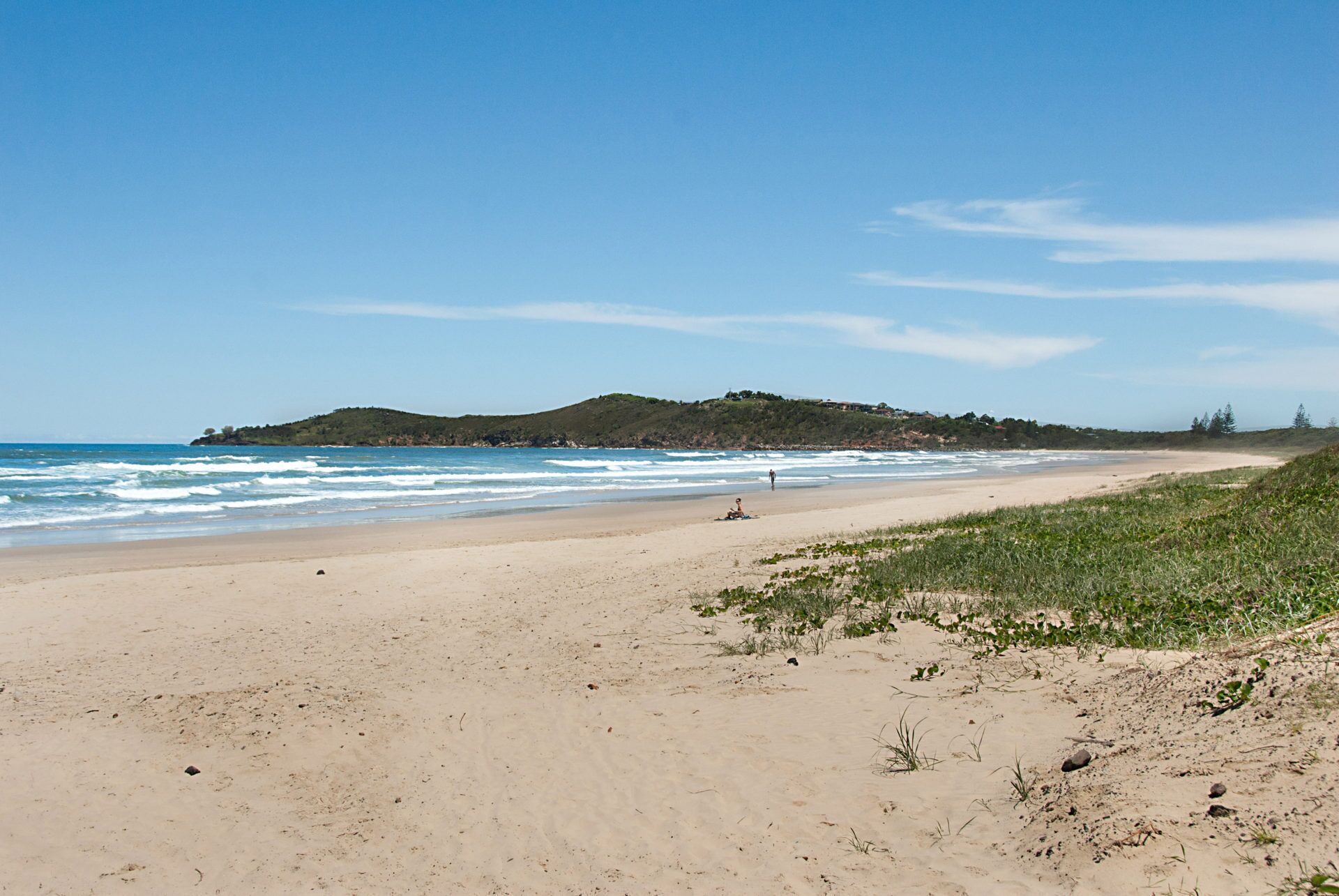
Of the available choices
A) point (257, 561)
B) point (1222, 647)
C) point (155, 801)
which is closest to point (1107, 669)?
point (1222, 647)

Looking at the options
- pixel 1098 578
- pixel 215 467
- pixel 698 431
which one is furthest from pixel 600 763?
pixel 698 431

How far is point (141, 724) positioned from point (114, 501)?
91.8ft

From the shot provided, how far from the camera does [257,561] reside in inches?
611

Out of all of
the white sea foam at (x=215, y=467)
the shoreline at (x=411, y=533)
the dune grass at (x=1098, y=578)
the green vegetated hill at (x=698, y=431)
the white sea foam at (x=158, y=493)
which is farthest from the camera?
the green vegetated hill at (x=698, y=431)

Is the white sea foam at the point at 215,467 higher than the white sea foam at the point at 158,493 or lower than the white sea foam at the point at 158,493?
higher

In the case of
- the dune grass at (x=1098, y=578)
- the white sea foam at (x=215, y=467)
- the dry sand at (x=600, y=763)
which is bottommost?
the dry sand at (x=600, y=763)

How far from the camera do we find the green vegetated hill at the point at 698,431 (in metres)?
154

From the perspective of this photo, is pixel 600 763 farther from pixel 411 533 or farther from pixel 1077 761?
pixel 411 533

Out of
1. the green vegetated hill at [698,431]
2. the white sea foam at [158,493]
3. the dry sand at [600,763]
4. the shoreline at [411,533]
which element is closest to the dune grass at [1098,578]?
the dry sand at [600,763]

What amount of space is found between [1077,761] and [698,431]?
158118 mm

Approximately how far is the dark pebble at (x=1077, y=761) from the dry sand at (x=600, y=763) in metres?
0.06

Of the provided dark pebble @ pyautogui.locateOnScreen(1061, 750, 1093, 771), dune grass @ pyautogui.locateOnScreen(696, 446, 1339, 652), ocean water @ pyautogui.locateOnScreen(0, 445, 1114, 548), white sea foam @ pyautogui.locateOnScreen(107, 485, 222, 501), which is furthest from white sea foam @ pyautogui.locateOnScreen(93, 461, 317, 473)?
dark pebble @ pyautogui.locateOnScreen(1061, 750, 1093, 771)

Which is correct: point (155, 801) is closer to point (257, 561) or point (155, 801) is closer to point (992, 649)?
point (992, 649)

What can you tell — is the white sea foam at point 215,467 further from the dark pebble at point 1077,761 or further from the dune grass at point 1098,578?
the dark pebble at point 1077,761
